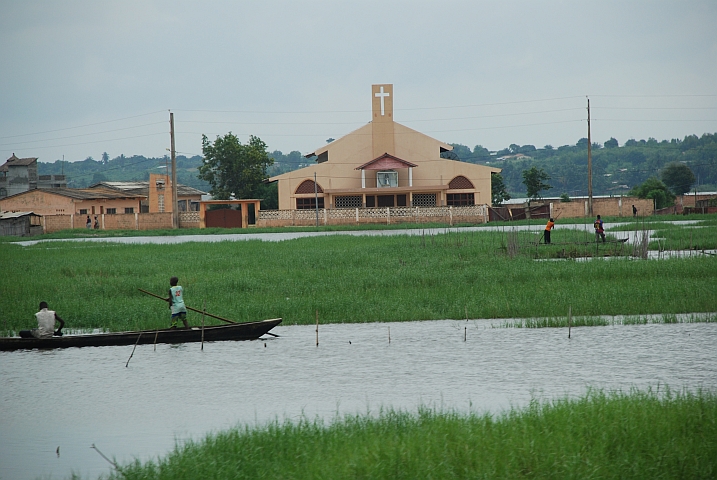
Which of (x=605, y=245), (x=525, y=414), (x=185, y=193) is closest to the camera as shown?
(x=525, y=414)

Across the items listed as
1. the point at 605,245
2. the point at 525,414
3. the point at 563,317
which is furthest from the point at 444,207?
the point at 525,414

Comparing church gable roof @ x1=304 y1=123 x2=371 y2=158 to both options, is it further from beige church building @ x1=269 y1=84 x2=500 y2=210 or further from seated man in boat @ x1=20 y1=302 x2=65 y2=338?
seated man in boat @ x1=20 y1=302 x2=65 y2=338

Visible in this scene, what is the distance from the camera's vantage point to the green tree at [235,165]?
243ft

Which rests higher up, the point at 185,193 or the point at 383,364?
the point at 185,193

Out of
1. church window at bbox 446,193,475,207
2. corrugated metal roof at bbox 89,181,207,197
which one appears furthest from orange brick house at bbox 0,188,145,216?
church window at bbox 446,193,475,207

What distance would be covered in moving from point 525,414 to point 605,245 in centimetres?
2320

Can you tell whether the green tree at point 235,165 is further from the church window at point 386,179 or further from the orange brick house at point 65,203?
the church window at point 386,179

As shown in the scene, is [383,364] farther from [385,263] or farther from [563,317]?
[385,263]

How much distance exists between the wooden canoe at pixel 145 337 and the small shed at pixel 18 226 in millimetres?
44958

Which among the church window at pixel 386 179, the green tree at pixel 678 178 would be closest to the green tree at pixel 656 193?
the church window at pixel 386 179

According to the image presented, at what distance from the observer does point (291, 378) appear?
13.8m

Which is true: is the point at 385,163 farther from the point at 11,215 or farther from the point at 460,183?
the point at 11,215

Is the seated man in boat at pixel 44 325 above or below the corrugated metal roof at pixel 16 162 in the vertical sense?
below

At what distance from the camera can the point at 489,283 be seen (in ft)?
74.8
